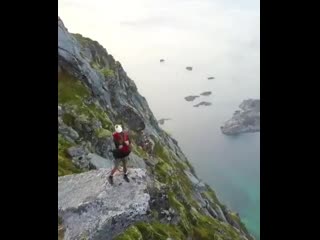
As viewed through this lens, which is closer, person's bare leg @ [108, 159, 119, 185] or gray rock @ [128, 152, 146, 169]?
person's bare leg @ [108, 159, 119, 185]

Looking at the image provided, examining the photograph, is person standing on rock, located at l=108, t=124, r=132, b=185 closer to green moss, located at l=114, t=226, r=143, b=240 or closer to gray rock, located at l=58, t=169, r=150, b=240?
gray rock, located at l=58, t=169, r=150, b=240

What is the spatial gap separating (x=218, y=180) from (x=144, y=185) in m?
120

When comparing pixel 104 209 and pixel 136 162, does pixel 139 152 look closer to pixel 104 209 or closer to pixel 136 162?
pixel 136 162

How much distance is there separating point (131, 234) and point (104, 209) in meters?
1.69

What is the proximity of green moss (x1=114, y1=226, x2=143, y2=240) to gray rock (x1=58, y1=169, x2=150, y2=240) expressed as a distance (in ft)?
1.24

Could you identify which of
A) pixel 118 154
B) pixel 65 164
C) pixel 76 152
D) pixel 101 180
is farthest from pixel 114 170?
pixel 76 152

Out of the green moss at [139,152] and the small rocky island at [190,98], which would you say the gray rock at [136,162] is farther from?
the small rocky island at [190,98]

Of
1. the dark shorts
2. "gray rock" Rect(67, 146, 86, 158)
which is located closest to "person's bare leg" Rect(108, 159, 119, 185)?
the dark shorts

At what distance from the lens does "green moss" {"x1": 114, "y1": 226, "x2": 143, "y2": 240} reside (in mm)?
15798

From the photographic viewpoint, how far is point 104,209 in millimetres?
15180
